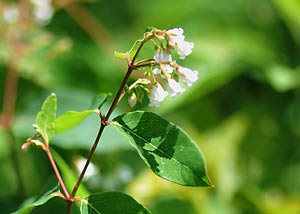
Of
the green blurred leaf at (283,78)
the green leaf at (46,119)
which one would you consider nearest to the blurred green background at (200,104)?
the green blurred leaf at (283,78)

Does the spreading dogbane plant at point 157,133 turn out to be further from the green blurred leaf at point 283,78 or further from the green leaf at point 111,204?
the green blurred leaf at point 283,78

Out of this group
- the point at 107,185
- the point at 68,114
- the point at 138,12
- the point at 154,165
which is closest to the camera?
the point at 154,165

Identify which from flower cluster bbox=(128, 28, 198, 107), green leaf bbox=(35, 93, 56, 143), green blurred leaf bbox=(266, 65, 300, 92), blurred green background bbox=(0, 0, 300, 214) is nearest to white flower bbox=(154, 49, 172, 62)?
flower cluster bbox=(128, 28, 198, 107)

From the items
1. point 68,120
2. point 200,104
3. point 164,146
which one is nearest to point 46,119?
point 68,120

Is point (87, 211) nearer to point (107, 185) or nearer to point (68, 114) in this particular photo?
point (68, 114)

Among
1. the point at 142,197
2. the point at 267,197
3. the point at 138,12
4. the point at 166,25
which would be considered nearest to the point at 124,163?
the point at 142,197

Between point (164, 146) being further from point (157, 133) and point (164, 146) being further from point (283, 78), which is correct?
point (283, 78)
